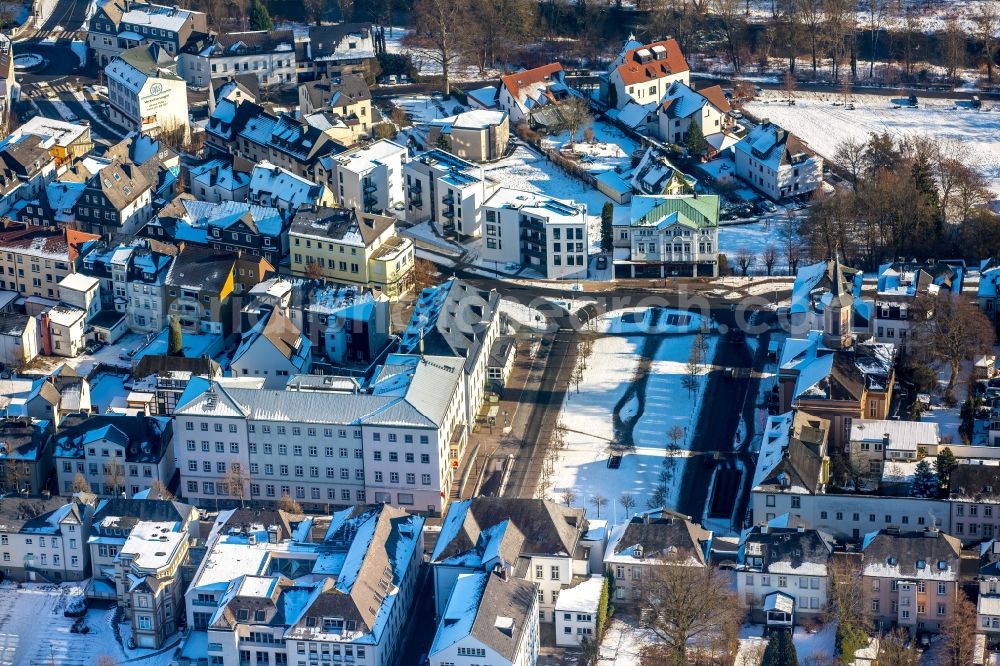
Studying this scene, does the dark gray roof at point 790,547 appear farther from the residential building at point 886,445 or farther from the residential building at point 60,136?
the residential building at point 60,136

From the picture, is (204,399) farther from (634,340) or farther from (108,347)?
(634,340)

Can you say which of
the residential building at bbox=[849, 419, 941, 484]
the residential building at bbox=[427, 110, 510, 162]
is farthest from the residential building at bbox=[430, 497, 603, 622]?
the residential building at bbox=[427, 110, 510, 162]

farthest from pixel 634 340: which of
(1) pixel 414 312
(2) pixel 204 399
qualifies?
(2) pixel 204 399

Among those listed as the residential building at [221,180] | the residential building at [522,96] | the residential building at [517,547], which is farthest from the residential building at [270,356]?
the residential building at [522,96]

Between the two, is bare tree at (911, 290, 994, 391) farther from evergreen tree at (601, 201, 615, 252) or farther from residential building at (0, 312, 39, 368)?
residential building at (0, 312, 39, 368)

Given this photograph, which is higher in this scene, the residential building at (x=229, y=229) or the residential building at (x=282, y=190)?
the residential building at (x=282, y=190)

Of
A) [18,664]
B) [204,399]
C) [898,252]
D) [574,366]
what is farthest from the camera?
[898,252]

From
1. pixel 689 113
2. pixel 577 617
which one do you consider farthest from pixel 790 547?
pixel 689 113
